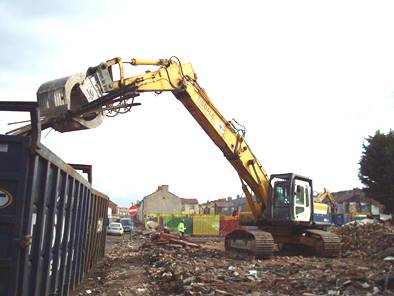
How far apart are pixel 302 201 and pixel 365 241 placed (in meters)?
5.38

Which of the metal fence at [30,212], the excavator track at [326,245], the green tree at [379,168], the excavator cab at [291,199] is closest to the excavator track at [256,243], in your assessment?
the excavator cab at [291,199]

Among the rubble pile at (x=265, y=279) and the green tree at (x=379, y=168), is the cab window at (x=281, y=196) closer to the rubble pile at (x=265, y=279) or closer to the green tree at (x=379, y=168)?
the rubble pile at (x=265, y=279)

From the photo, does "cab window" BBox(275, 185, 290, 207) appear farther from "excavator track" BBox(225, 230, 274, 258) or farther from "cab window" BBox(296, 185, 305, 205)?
"excavator track" BBox(225, 230, 274, 258)

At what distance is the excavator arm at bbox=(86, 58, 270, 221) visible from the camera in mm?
12641

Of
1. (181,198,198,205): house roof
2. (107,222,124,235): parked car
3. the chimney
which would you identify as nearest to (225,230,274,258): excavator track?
(107,222,124,235): parked car

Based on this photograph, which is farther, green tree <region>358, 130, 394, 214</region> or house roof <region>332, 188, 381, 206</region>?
house roof <region>332, 188, 381, 206</region>

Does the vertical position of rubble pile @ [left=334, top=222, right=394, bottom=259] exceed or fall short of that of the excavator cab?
it falls short

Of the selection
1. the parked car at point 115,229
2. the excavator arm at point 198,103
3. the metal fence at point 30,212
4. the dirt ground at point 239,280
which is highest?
the excavator arm at point 198,103

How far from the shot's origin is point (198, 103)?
51.4 feet

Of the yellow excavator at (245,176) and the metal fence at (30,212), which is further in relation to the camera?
the yellow excavator at (245,176)

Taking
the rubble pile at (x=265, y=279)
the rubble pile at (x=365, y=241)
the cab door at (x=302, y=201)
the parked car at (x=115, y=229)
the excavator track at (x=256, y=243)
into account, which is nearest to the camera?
the rubble pile at (x=265, y=279)

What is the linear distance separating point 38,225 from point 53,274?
1512 millimetres

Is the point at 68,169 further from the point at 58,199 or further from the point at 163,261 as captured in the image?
the point at 163,261

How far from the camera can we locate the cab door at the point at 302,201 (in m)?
16.4
